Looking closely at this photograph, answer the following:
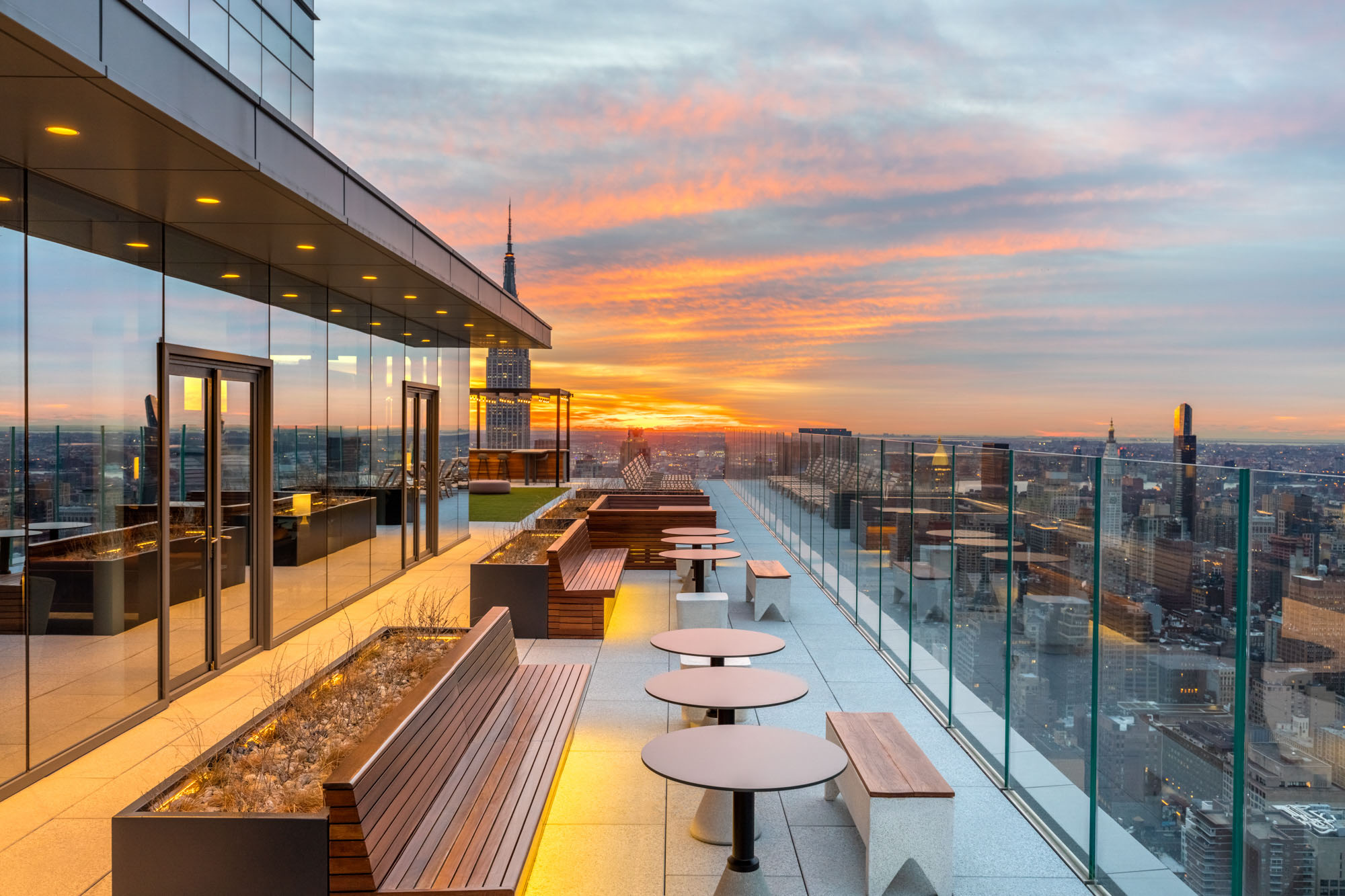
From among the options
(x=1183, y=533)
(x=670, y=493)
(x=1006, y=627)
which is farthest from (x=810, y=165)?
(x=1183, y=533)

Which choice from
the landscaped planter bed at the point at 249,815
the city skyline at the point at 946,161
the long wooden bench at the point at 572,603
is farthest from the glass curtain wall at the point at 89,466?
the city skyline at the point at 946,161

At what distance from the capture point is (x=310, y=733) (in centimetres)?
383

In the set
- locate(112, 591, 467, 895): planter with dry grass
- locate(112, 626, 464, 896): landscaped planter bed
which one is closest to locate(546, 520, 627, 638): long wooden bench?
locate(112, 591, 467, 895): planter with dry grass

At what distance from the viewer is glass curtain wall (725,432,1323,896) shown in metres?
2.25

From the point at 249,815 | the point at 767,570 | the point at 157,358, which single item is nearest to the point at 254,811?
the point at 249,815

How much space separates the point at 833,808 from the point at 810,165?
43.9ft

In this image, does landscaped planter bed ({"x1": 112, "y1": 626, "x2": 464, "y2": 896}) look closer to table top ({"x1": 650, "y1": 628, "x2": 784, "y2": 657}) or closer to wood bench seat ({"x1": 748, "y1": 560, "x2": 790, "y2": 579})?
table top ({"x1": 650, "y1": 628, "x2": 784, "y2": 657})

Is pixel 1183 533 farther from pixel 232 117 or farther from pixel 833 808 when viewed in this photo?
pixel 232 117

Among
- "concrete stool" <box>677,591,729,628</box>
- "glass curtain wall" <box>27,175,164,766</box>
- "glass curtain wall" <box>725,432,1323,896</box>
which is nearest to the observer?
"glass curtain wall" <box>725,432,1323,896</box>

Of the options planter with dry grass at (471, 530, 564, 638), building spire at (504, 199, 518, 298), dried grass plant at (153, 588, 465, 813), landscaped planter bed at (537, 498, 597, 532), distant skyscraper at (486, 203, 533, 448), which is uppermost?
building spire at (504, 199, 518, 298)

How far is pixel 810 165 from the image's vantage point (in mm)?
15461

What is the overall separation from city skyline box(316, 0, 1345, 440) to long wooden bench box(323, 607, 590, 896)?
5540 millimetres

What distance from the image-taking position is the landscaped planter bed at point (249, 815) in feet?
9.45

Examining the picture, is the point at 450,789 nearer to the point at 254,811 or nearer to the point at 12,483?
the point at 254,811
